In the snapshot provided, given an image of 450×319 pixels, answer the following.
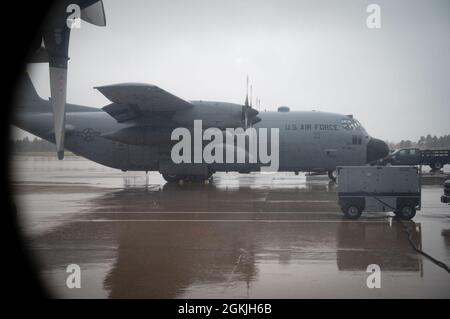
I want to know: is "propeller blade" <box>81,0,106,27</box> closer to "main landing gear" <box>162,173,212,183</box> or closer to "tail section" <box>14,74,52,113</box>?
"main landing gear" <box>162,173,212,183</box>

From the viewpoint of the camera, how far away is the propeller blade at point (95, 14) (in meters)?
11.6

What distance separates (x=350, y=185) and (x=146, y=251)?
6.63 metres

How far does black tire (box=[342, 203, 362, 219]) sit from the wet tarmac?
0.28 m

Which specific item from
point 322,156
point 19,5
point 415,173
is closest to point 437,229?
point 415,173

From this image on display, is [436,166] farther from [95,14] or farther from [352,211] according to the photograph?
[95,14]

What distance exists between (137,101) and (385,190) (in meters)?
12.7

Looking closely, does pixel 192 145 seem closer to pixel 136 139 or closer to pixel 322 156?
pixel 136 139

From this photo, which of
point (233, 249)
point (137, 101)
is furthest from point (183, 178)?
point (233, 249)

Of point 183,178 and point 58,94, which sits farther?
point 183,178

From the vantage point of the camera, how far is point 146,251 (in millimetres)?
8633

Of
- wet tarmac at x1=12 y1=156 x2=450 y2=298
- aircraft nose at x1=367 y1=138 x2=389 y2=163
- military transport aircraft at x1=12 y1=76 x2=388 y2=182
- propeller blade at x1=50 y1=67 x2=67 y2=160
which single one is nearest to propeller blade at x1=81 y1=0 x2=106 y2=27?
propeller blade at x1=50 y1=67 x2=67 y2=160

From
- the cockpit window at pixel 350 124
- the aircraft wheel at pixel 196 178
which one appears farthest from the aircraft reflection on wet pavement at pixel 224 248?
the cockpit window at pixel 350 124

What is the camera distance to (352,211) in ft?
41.0

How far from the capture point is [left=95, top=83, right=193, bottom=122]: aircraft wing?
1917 centimetres
